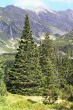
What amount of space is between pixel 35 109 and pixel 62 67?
286 feet

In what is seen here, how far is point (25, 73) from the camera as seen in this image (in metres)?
62.2

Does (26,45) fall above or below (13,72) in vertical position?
above

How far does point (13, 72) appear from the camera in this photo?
62000 mm

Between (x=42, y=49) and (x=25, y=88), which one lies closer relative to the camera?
(x=25, y=88)

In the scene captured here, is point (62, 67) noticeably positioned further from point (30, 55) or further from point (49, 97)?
point (49, 97)

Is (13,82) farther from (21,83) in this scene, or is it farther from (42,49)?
(42,49)

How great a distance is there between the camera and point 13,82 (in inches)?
2434

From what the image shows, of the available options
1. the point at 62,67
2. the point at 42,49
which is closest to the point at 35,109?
the point at 42,49

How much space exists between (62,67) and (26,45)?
55939 millimetres

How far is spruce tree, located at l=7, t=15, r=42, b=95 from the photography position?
202 ft

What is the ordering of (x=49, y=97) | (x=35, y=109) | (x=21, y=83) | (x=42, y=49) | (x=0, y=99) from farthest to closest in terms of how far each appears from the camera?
(x=42, y=49) < (x=21, y=83) < (x=49, y=97) < (x=35, y=109) < (x=0, y=99)

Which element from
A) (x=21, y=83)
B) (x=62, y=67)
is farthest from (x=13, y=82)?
(x=62, y=67)

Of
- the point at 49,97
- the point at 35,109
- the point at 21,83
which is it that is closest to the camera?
the point at 35,109

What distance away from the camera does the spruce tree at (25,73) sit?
61.5 m
